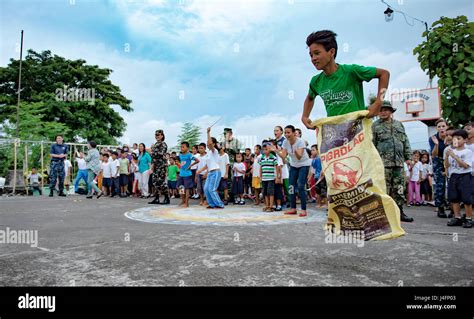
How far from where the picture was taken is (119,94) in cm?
3058

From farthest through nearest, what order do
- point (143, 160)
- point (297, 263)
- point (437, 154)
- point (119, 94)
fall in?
1. point (119, 94)
2. point (143, 160)
3. point (437, 154)
4. point (297, 263)

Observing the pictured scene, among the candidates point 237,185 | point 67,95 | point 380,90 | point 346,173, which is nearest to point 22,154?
point 237,185

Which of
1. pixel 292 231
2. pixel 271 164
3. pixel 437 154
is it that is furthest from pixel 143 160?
pixel 437 154

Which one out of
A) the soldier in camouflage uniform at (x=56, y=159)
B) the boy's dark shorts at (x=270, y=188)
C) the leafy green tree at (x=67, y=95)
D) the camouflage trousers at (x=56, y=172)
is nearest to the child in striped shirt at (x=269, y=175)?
the boy's dark shorts at (x=270, y=188)

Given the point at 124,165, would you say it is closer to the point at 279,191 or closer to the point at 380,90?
the point at 279,191

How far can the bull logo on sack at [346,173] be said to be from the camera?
96.3 inches

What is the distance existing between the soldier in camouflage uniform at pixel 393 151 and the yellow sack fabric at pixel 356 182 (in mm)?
3060

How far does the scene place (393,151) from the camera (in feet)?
17.4

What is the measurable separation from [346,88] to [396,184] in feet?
10.7

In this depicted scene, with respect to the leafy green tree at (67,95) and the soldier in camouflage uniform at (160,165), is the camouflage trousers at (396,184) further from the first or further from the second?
the leafy green tree at (67,95)

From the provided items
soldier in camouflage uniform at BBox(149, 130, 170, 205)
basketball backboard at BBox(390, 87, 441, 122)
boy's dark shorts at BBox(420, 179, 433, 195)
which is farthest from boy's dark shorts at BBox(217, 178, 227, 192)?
basketball backboard at BBox(390, 87, 441, 122)
